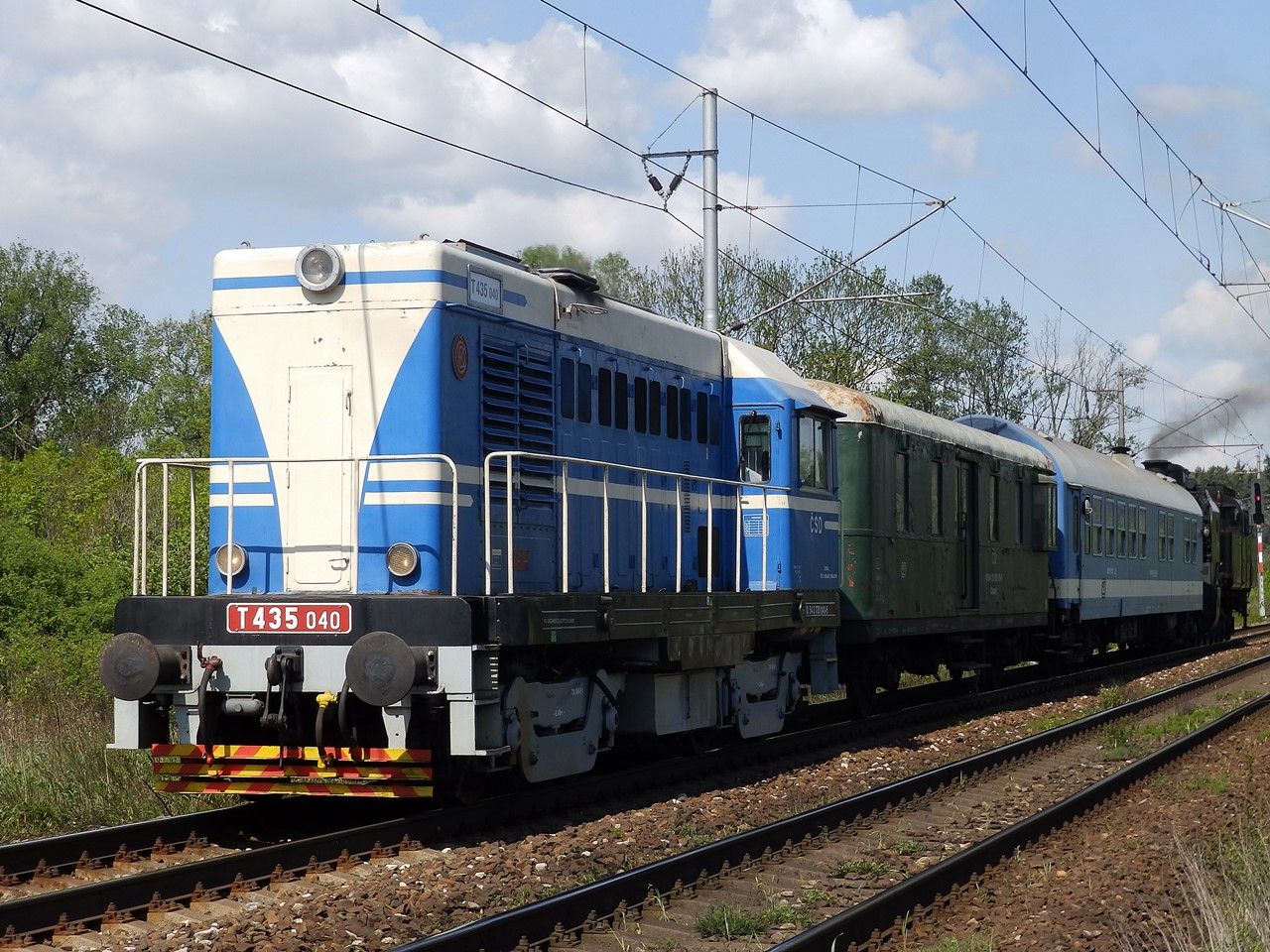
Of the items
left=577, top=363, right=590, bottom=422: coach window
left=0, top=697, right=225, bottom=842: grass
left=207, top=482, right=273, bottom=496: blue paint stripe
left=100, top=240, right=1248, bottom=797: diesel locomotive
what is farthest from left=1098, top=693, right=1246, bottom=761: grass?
left=0, top=697, right=225, bottom=842: grass

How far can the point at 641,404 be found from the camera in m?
12.6

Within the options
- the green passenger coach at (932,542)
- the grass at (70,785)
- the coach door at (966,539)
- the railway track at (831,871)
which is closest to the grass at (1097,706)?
the green passenger coach at (932,542)

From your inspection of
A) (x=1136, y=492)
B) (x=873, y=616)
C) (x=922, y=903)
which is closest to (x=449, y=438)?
(x=922, y=903)

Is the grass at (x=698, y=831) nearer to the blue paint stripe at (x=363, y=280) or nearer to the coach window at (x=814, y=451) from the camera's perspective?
the blue paint stripe at (x=363, y=280)

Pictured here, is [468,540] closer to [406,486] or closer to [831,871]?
[406,486]

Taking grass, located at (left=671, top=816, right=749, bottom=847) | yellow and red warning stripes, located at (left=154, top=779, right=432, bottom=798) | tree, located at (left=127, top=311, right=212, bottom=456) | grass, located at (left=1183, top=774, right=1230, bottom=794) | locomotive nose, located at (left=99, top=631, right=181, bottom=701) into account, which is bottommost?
grass, located at (left=1183, top=774, right=1230, bottom=794)

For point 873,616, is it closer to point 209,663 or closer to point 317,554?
point 317,554

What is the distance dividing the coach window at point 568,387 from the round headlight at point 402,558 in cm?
212

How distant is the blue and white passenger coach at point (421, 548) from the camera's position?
912cm

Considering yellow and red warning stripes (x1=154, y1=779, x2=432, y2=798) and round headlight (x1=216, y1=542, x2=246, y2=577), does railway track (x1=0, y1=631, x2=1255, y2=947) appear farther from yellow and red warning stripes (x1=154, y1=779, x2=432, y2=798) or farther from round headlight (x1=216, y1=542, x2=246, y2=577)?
round headlight (x1=216, y1=542, x2=246, y2=577)

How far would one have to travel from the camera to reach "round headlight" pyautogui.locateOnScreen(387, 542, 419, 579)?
9812mm

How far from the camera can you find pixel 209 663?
9227mm

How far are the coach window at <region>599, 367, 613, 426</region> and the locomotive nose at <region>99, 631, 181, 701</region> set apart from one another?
4.18 m

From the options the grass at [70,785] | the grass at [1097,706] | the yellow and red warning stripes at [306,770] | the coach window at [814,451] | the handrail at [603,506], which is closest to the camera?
the yellow and red warning stripes at [306,770]
